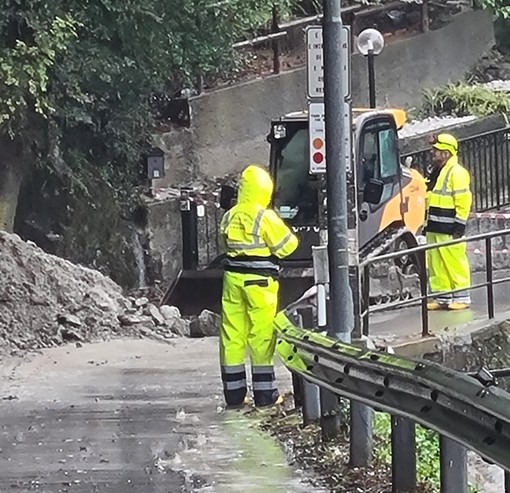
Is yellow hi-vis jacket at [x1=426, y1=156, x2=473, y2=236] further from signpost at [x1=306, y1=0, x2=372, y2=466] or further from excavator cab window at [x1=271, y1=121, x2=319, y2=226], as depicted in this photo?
signpost at [x1=306, y1=0, x2=372, y2=466]

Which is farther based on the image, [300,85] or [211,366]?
[300,85]

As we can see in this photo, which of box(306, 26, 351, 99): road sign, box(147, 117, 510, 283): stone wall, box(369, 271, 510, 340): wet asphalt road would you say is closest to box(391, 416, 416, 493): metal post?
box(306, 26, 351, 99): road sign

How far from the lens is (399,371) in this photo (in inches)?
238

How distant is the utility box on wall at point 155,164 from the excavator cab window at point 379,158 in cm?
666

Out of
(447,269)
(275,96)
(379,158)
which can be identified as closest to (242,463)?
(447,269)

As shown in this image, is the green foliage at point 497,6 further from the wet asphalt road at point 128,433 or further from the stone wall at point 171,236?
the wet asphalt road at point 128,433

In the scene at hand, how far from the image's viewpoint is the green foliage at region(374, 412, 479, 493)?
687 cm

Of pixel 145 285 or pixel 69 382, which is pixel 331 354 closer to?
pixel 69 382

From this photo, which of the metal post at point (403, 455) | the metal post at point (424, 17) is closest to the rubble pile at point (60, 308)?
the metal post at point (403, 455)

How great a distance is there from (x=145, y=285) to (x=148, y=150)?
2.37 meters

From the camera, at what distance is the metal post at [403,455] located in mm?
6363

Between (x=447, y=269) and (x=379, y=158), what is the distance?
2449 millimetres

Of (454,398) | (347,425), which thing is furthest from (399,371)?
(347,425)

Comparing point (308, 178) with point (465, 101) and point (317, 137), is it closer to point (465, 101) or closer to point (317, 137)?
point (317, 137)
